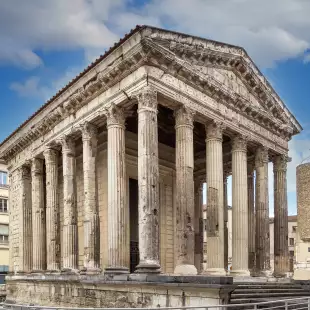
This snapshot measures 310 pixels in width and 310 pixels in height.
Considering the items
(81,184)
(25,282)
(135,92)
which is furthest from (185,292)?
(25,282)

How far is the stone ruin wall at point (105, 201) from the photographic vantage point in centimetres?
1808

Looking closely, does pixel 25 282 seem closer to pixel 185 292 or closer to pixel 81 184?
pixel 81 184

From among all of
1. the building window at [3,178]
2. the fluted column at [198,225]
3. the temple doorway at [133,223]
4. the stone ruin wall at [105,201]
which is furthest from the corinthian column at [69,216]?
the building window at [3,178]

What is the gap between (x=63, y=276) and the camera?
15.8 meters

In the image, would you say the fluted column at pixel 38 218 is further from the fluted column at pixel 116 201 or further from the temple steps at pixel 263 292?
the temple steps at pixel 263 292

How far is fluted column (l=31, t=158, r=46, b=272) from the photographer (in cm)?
1973

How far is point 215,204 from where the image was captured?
50.5ft

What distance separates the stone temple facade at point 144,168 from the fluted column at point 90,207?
39 mm

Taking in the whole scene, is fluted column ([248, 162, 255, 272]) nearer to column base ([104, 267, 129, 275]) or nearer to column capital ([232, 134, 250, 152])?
column capital ([232, 134, 250, 152])

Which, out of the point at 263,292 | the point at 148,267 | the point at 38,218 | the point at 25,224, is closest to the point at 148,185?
the point at 148,267

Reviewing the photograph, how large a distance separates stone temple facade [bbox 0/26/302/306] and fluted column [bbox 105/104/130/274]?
0.03 m

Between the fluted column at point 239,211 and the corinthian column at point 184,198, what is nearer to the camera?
the corinthian column at point 184,198

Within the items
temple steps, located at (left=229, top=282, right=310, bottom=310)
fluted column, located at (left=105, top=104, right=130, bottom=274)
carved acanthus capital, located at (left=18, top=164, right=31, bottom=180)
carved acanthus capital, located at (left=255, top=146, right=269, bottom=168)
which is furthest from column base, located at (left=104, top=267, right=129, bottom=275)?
carved acanthus capital, located at (left=18, top=164, right=31, bottom=180)

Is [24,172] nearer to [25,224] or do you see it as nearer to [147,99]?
[25,224]
